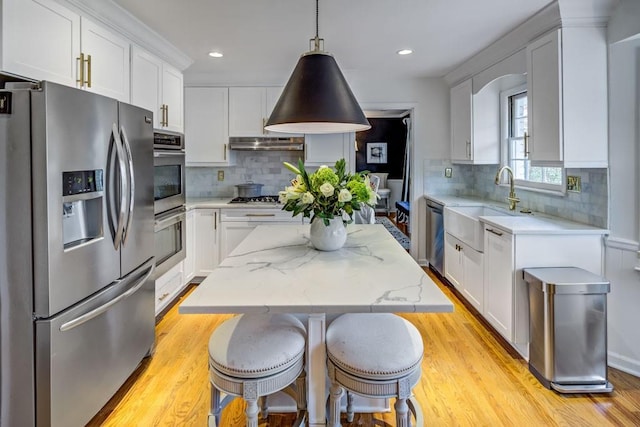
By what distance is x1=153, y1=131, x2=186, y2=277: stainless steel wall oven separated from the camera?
3.05m

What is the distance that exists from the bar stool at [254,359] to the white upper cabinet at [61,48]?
1.53m

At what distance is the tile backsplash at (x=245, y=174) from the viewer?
486 centimetres

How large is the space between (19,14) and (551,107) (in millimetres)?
2995

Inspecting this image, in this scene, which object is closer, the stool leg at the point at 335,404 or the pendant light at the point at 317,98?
the stool leg at the point at 335,404

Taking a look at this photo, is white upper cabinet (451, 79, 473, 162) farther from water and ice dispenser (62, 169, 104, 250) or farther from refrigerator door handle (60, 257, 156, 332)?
water and ice dispenser (62, 169, 104, 250)

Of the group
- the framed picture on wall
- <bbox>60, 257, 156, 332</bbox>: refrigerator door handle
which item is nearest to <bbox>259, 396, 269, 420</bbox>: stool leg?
<bbox>60, 257, 156, 332</bbox>: refrigerator door handle

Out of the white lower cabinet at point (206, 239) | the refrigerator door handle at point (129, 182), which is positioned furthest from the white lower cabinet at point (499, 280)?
the white lower cabinet at point (206, 239)

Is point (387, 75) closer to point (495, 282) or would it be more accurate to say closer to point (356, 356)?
point (495, 282)

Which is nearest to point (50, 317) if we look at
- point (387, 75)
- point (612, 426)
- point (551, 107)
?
point (612, 426)

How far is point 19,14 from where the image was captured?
5.87ft

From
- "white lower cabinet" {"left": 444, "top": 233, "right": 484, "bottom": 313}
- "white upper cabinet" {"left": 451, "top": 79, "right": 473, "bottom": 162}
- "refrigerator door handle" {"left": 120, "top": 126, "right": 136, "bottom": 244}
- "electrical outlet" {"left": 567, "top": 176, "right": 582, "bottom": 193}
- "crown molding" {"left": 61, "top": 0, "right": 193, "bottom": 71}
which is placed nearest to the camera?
"refrigerator door handle" {"left": 120, "top": 126, "right": 136, "bottom": 244}

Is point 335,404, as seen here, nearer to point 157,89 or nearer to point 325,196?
point 325,196

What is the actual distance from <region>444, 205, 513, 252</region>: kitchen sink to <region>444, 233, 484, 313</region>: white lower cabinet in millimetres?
63

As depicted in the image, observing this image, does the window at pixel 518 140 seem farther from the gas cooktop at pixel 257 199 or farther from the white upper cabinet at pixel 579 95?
the gas cooktop at pixel 257 199
